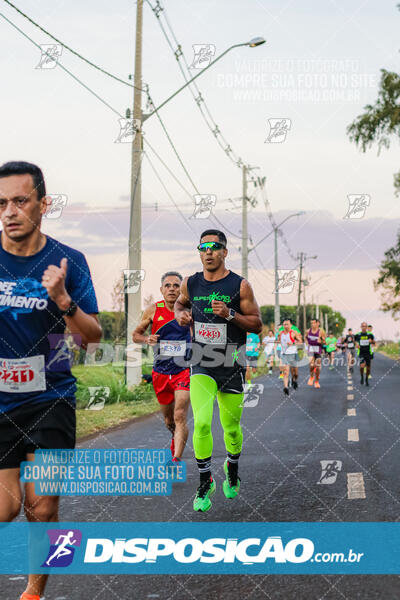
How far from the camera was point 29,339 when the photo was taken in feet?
11.4

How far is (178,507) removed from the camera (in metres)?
5.89

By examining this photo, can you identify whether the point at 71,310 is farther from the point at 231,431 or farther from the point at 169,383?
the point at 169,383

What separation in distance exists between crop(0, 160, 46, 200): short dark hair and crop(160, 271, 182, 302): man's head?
13.0 feet

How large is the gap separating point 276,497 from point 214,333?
142 cm

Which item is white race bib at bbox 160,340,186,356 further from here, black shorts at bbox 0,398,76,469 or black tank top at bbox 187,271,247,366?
black shorts at bbox 0,398,76,469

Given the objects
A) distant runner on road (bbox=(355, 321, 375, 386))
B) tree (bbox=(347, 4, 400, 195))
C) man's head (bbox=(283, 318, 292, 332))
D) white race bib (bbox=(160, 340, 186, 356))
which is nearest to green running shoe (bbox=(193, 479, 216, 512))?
white race bib (bbox=(160, 340, 186, 356))

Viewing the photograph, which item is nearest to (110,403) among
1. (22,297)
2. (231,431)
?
(231,431)

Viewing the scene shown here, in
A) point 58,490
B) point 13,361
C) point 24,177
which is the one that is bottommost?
point 58,490

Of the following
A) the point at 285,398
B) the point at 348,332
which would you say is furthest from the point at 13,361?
the point at 348,332

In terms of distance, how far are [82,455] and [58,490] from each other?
5.11 metres

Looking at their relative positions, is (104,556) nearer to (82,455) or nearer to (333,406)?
(82,455)

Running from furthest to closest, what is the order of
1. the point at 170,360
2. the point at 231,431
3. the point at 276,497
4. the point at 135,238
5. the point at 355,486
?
the point at 135,238 → the point at 170,360 → the point at 355,486 → the point at 231,431 → the point at 276,497

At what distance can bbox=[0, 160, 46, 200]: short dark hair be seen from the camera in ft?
11.7

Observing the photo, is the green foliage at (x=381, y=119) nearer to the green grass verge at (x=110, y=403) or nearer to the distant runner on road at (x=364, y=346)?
the distant runner on road at (x=364, y=346)
